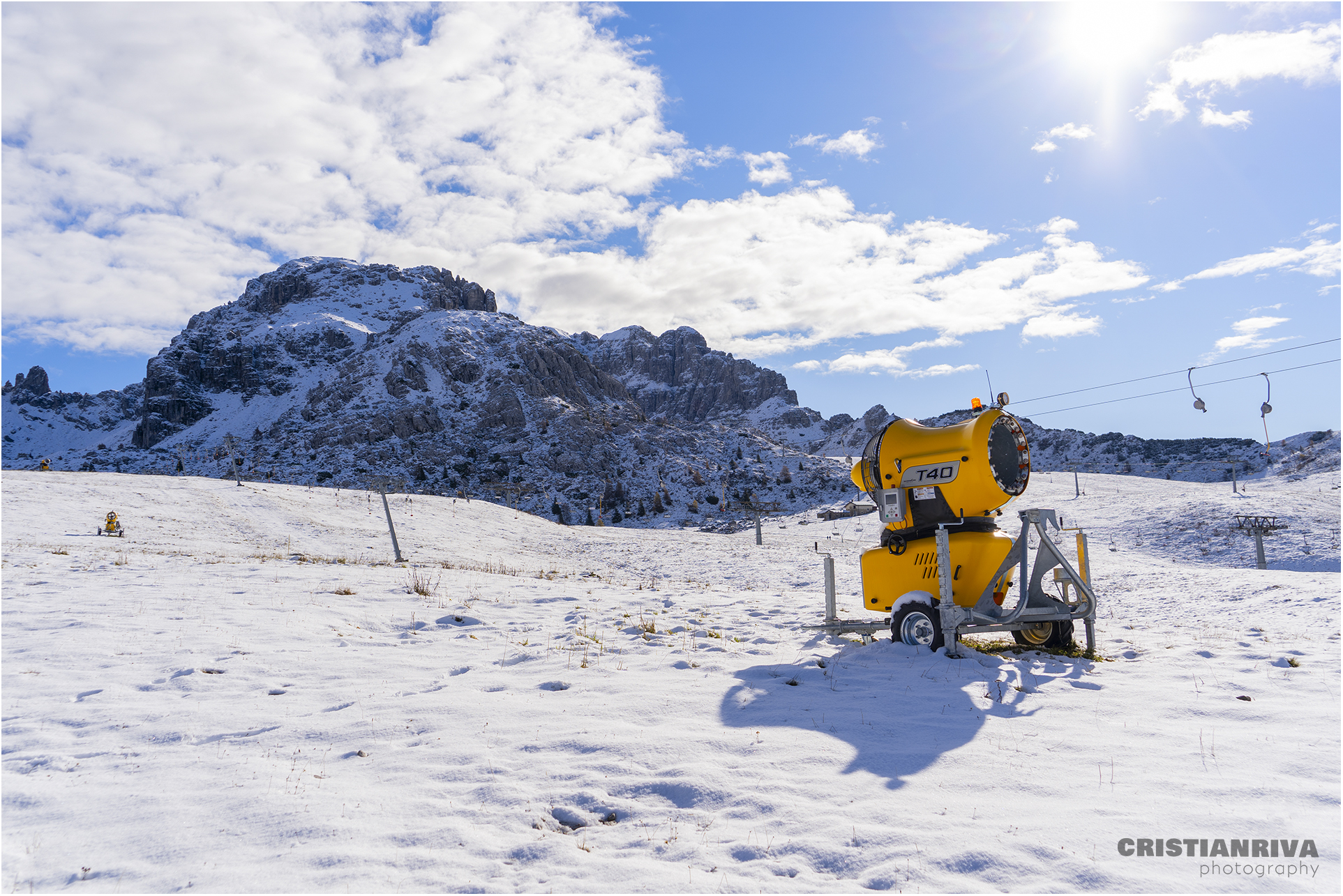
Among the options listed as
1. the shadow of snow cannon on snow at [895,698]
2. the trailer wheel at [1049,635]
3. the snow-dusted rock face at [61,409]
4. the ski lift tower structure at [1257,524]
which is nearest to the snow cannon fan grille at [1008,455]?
the trailer wheel at [1049,635]

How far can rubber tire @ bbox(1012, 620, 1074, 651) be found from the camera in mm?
8703

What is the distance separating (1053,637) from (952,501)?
2374 millimetres

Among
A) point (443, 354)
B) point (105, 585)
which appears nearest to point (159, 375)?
point (443, 354)

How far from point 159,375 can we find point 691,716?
467ft

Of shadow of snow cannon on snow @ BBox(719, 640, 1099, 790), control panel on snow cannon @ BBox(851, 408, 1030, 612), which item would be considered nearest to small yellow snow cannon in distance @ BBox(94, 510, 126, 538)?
shadow of snow cannon on snow @ BBox(719, 640, 1099, 790)

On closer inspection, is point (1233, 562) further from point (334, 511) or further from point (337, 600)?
point (334, 511)

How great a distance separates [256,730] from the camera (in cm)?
526

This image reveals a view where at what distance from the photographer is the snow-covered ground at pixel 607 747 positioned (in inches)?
138

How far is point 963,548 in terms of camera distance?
27.9 feet

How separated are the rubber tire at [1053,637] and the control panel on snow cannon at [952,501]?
2.88 ft

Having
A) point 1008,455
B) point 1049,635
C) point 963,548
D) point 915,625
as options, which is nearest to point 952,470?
point 1008,455

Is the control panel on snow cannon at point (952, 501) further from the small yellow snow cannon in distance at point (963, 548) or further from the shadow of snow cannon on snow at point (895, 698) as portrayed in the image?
the shadow of snow cannon on snow at point (895, 698)

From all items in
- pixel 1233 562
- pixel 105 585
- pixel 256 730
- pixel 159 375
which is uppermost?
pixel 159 375

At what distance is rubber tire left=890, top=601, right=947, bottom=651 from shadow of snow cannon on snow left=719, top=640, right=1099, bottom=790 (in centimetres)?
19
